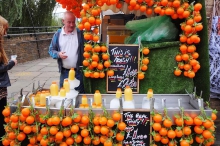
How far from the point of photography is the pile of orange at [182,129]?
6.81 feet

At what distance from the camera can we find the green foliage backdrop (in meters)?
10.9

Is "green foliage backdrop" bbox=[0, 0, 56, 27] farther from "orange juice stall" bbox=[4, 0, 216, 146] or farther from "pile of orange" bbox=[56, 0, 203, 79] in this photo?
"pile of orange" bbox=[56, 0, 203, 79]

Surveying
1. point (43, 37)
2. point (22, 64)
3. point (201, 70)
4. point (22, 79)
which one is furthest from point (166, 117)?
point (43, 37)

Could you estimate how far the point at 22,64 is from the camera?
36.7ft

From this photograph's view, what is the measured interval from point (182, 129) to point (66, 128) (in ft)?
3.17

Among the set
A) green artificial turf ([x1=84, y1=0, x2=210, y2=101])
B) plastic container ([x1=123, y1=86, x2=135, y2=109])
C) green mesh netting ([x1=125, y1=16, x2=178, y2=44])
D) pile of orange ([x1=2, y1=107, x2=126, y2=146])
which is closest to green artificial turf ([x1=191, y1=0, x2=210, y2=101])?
green artificial turf ([x1=84, y1=0, x2=210, y2=101])

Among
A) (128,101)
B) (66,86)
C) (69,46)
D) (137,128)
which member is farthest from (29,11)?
(137,128)

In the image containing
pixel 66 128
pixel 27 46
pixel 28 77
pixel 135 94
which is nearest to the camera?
pixel 66 128

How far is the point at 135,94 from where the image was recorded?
2.62 metres

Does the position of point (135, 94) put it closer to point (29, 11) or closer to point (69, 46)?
point (69, 46)

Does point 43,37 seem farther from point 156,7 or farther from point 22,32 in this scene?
point 156,7

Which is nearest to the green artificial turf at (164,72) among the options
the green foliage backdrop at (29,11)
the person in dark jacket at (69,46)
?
the person in dark jacket at (69,46)

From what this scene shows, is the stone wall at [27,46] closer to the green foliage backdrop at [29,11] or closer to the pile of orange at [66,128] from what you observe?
the green foliage backdrop at [29,11]

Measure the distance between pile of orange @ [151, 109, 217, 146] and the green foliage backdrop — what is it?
10138mm
